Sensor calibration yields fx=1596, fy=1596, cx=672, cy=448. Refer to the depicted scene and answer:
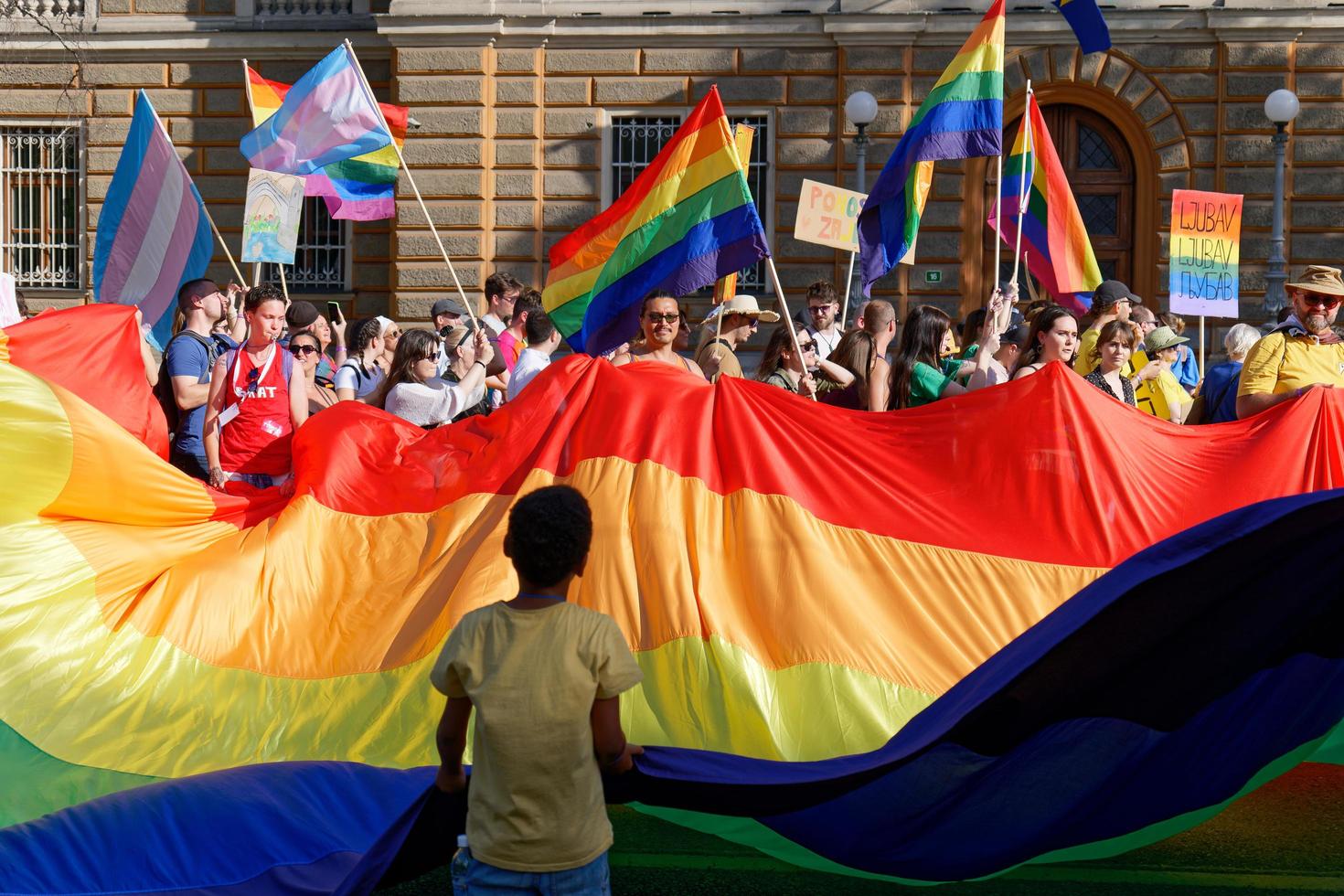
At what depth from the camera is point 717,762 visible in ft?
13.9

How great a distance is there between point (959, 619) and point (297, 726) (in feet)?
7.63

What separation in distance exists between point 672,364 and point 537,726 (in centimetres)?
392

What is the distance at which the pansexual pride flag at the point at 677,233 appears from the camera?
780 cm

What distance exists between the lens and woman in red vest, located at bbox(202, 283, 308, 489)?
7.16 meters

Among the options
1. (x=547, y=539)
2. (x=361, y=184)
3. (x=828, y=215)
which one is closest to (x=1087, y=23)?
(x=828, y=215)

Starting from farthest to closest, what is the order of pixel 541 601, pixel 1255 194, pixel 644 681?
1. pixel 1255 194
2. pixel 644 681
3. pixel 541 601

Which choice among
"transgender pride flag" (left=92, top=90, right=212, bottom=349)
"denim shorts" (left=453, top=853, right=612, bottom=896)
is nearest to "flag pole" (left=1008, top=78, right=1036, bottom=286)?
"transgender pride flag" (left=92, top=90, right=212, bottom=349)

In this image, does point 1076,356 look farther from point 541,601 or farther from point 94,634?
point 541,601

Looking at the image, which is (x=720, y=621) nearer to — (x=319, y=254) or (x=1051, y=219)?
(x=1051, y=219)

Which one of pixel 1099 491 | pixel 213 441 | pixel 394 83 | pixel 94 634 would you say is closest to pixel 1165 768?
pixel 1099 491

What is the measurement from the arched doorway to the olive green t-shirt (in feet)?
53.2

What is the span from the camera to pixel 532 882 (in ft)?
11.0

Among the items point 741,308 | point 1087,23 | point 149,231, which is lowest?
point 741,308

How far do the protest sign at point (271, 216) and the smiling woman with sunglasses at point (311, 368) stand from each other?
10.3 ft
